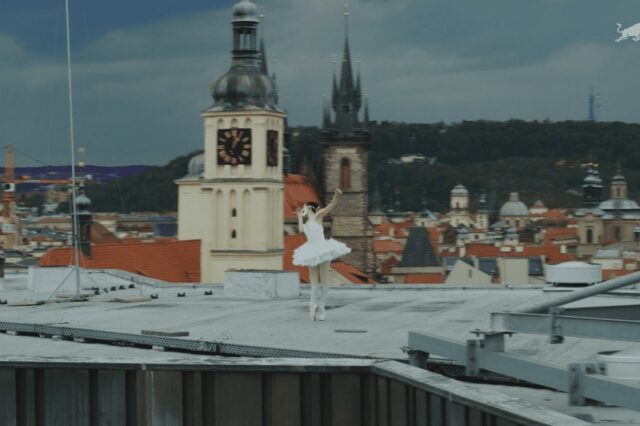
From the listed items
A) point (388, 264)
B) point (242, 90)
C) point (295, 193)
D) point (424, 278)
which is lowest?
point (424, 278)

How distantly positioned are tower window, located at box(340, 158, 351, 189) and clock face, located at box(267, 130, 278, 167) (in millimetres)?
47949

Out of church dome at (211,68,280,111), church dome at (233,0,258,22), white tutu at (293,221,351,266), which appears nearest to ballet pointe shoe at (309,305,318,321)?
white tutu at (293,221,351,266)

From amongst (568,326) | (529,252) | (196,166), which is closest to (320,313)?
(568,326)

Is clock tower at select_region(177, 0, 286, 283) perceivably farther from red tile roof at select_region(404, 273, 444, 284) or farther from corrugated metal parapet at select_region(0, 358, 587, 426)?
corrugated metal parapet at select_region(0, 358, 587, 426)

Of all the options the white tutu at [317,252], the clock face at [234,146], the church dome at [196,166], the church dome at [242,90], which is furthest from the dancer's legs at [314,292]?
the church dome at [196,166]

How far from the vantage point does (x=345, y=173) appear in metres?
152

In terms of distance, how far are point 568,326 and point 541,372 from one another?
521 millimetres

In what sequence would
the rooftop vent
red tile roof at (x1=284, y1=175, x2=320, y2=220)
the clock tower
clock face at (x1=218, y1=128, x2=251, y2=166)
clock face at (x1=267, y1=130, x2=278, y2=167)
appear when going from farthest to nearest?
1. red tile roof at (x1=284, y1=175, x2=320, y2=220)
2. clock face at (x1=267, y1=130, x2=278, y2=167)
3. clock face at (x1=218, y1=128, x2=251, y2=166)
4. the clock tower
5. the rooftop vent

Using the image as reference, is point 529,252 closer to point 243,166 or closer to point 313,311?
point 243,166

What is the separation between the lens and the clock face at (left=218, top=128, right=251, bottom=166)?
329 ft

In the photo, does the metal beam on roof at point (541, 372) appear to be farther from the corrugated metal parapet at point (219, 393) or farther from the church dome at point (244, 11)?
the church dome at point (244, 11)

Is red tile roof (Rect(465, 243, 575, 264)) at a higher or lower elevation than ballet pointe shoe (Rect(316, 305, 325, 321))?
lower

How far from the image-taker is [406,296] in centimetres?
2898

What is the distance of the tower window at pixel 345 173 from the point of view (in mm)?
150375
